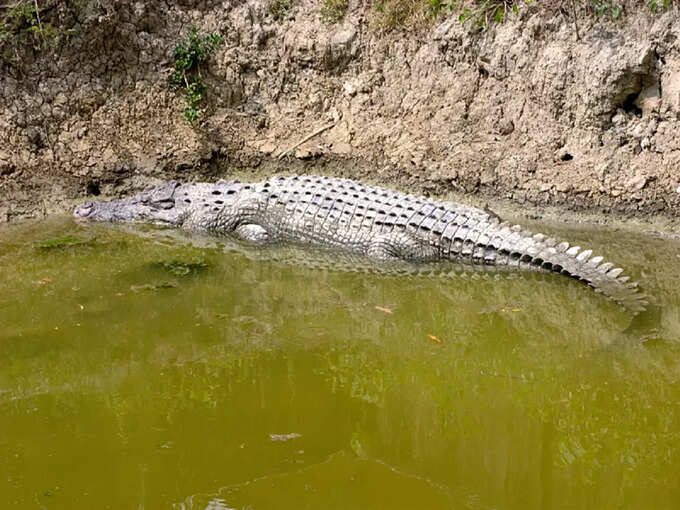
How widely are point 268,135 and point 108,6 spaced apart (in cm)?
254

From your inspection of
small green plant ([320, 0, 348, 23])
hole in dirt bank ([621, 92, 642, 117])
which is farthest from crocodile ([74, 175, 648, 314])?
small green plant ([320, 0, 348, 23])

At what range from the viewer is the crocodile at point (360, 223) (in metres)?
5.88

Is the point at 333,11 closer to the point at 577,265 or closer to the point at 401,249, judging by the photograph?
the point at 401,249

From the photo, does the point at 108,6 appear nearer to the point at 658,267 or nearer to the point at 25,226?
the point at 25,226

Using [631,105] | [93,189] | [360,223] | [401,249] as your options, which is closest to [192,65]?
[93,189]

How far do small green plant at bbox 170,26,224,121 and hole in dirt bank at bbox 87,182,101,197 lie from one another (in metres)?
1.51

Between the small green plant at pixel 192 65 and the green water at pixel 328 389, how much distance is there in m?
3.36

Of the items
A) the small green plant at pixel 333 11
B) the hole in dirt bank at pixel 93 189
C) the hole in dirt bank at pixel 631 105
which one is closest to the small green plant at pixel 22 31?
the hole in dirt bank at pixel 93 189

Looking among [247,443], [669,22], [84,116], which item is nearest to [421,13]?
[669,22]

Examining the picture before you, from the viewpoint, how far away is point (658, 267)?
5.94m

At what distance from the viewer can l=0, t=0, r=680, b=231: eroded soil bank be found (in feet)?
24.1

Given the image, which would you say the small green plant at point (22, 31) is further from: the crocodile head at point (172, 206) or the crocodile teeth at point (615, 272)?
the crocodile teeth at point (615, 272)

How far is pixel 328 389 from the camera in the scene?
4035mm

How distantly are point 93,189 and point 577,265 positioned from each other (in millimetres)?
5672
